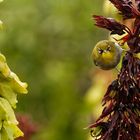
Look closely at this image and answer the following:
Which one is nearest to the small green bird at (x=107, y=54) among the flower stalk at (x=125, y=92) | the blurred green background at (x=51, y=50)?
the flower stalk at (x=125, y=92)

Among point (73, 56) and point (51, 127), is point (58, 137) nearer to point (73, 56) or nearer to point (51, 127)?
point (51, 127)

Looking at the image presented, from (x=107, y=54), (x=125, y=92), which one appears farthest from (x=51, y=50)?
(x=125, y=92)

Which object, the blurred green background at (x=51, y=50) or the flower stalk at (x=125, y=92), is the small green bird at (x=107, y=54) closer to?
the flower stalk at (x=125, y=92)

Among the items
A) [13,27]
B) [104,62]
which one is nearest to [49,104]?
[13,27]

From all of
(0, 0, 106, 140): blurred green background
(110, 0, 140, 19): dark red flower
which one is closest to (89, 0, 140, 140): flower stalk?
(110, 0, 140, 19): dark red flower

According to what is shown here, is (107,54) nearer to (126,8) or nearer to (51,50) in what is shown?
(126,8)

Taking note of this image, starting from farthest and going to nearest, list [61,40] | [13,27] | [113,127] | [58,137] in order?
[61,40], [13,27], [58,137], [113,127]

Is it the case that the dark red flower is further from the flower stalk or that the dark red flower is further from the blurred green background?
the blurred green background
